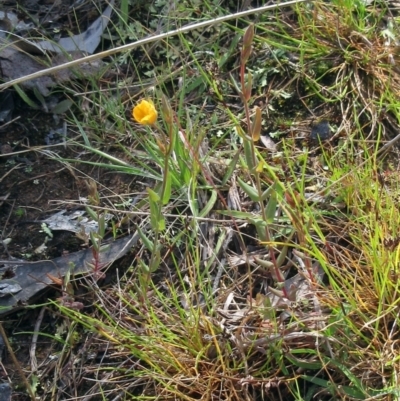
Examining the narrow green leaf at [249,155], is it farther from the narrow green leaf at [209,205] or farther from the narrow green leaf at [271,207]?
the narrow green leaf at [209,205]

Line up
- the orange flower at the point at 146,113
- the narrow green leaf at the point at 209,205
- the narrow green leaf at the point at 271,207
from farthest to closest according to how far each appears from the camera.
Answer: the narrow green leaf at the point at 209,205, the narrow green leaf at the point at 271,207, the orange flower at the point at 146,113

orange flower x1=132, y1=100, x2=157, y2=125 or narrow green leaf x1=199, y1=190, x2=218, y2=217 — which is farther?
narrow green leaf x1=199, y1=190, x2=218, y2=217

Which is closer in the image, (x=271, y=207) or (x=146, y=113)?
(x=146, y=113)

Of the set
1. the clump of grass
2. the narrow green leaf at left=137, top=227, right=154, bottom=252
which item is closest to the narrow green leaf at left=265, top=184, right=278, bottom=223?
the clump of grass

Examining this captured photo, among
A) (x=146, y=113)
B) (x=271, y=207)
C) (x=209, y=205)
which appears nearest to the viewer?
(x=146, y=113)

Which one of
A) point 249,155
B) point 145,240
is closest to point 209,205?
point 145,240

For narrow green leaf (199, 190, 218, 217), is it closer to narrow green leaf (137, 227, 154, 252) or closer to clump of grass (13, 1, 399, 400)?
clump of grass (13, 1, 399, 400)

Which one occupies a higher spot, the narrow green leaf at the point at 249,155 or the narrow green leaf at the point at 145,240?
the narrow green leaf at the point at 249,155

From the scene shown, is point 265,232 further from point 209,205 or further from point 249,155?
point 209,205

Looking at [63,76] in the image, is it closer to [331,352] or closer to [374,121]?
[374,121]

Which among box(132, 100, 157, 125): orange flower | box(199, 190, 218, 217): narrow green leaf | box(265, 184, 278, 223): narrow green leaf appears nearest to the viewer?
box(132, 100, 157, 125): orange flower

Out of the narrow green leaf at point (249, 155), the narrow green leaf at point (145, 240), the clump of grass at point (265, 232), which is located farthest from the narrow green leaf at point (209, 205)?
the narrow green leaf at point (249, 155)

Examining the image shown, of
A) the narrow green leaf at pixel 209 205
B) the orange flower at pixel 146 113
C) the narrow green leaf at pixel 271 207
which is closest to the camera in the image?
the orange flower at pixel 146 113

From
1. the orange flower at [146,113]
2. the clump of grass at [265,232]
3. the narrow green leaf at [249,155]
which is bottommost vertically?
the clump of grass at [265,232]
